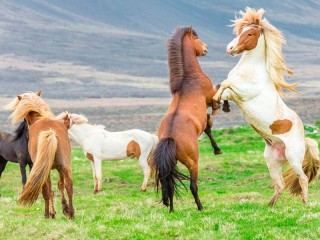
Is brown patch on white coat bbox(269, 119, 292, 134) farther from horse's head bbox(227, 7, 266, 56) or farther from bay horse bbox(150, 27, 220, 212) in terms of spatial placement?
horse's head bbox(227, 7, 266, 56)

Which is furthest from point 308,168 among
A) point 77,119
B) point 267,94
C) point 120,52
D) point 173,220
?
point 120,52

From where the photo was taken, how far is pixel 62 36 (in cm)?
12950

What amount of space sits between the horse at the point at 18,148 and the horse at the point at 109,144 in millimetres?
1214

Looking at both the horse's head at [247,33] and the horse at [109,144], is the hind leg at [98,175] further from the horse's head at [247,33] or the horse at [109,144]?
the horse's head at [247,33]

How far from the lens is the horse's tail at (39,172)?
35.4 feet

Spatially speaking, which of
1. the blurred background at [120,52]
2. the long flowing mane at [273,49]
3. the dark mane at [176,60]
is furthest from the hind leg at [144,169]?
the blurred background at [120,52]

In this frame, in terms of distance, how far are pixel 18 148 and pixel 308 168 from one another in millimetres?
8422

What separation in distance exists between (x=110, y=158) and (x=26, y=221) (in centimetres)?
851

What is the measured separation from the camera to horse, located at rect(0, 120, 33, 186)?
59.8 feet

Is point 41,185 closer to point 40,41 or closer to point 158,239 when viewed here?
point 158,239

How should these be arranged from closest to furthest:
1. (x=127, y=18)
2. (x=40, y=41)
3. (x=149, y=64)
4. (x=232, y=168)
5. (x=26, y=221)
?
(x=26, y=221), (x=232, y=168), (x=149, y=64), (x=40, y=41), (x=127, y=18)

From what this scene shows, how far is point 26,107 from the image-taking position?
1170cm

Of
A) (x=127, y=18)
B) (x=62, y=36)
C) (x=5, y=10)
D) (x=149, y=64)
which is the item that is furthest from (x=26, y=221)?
(x=127, y=18)

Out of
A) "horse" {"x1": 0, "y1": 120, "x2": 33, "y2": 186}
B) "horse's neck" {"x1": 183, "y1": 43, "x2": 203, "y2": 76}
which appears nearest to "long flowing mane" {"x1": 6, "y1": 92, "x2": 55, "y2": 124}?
"horse's neck" {"x1": 183, "y1": 43, "x2": 203, "y2": 76}
